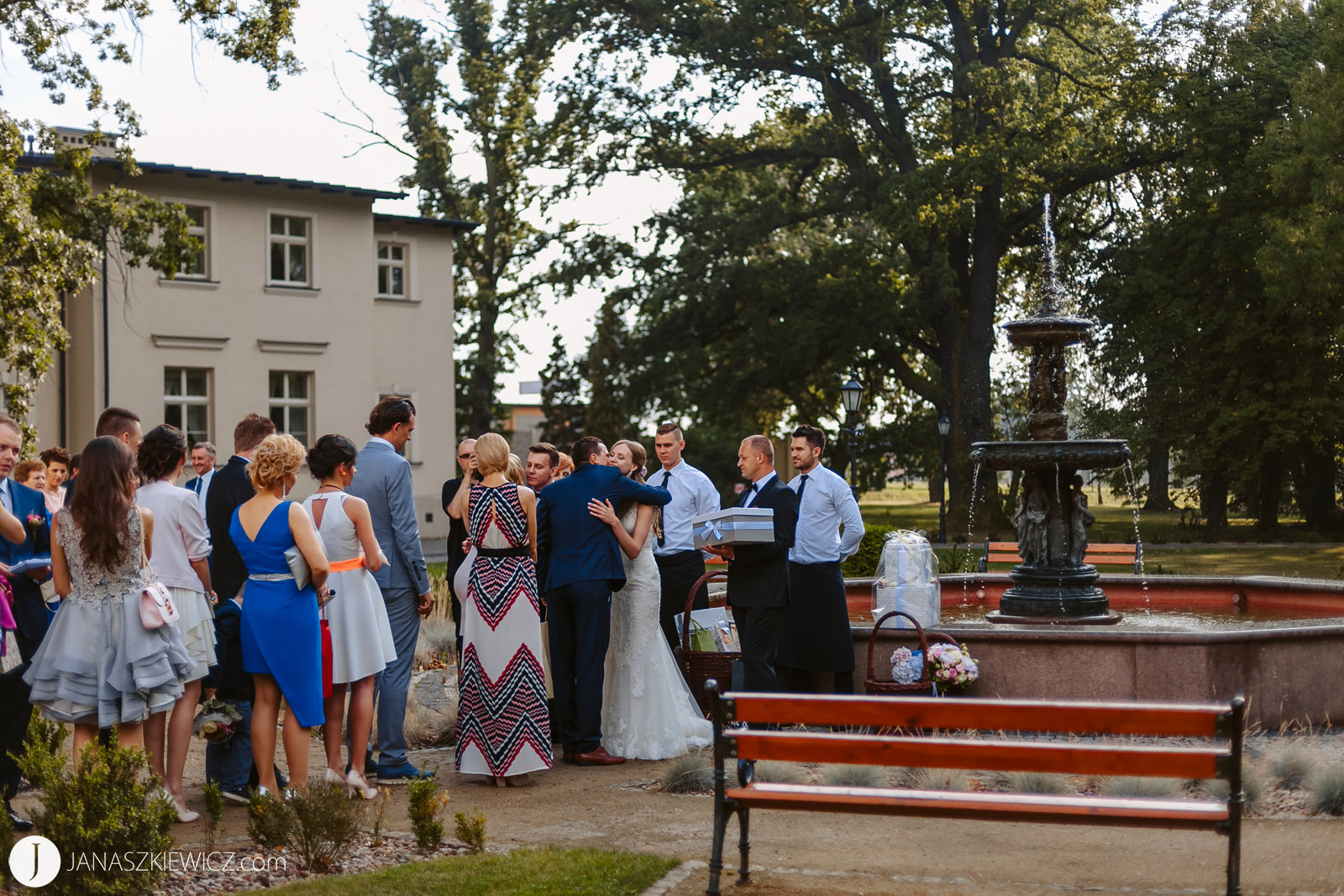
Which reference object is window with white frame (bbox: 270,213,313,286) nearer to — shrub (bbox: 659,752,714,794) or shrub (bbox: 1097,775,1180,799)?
shrub (bbox: 659,752,714,794)

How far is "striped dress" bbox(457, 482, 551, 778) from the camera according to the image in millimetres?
7695

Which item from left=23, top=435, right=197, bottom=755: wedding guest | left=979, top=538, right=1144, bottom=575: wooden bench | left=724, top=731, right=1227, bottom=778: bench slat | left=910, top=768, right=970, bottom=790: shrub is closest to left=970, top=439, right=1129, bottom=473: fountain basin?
left=979, top=538, right=1144, bottom=575: wooden bench

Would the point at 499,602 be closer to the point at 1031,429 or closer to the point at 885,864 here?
the point at 885,864

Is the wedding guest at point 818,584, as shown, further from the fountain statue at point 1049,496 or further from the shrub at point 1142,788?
the fountain statue at point 1049,496

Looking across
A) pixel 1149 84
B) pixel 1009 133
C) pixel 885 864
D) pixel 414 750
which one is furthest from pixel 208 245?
pixel 885 864

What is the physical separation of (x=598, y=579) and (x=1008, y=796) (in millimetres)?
3812

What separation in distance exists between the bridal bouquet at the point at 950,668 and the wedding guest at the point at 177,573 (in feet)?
14.7

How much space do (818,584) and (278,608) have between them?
3.68 m

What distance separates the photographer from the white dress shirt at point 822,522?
29.4 ft

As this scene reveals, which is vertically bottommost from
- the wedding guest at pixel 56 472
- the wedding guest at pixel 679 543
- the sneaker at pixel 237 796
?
the sneaker at pixel 237 796

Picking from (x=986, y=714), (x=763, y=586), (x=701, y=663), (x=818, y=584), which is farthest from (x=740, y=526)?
(x=986, y=714)

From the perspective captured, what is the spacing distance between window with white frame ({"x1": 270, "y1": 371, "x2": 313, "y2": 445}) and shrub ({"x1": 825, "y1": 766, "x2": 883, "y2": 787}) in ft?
89.9

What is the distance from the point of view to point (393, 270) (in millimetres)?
35469

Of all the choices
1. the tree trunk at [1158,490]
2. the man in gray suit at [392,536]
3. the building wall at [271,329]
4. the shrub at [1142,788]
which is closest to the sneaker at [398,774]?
the man in gray suit at [392,536]
